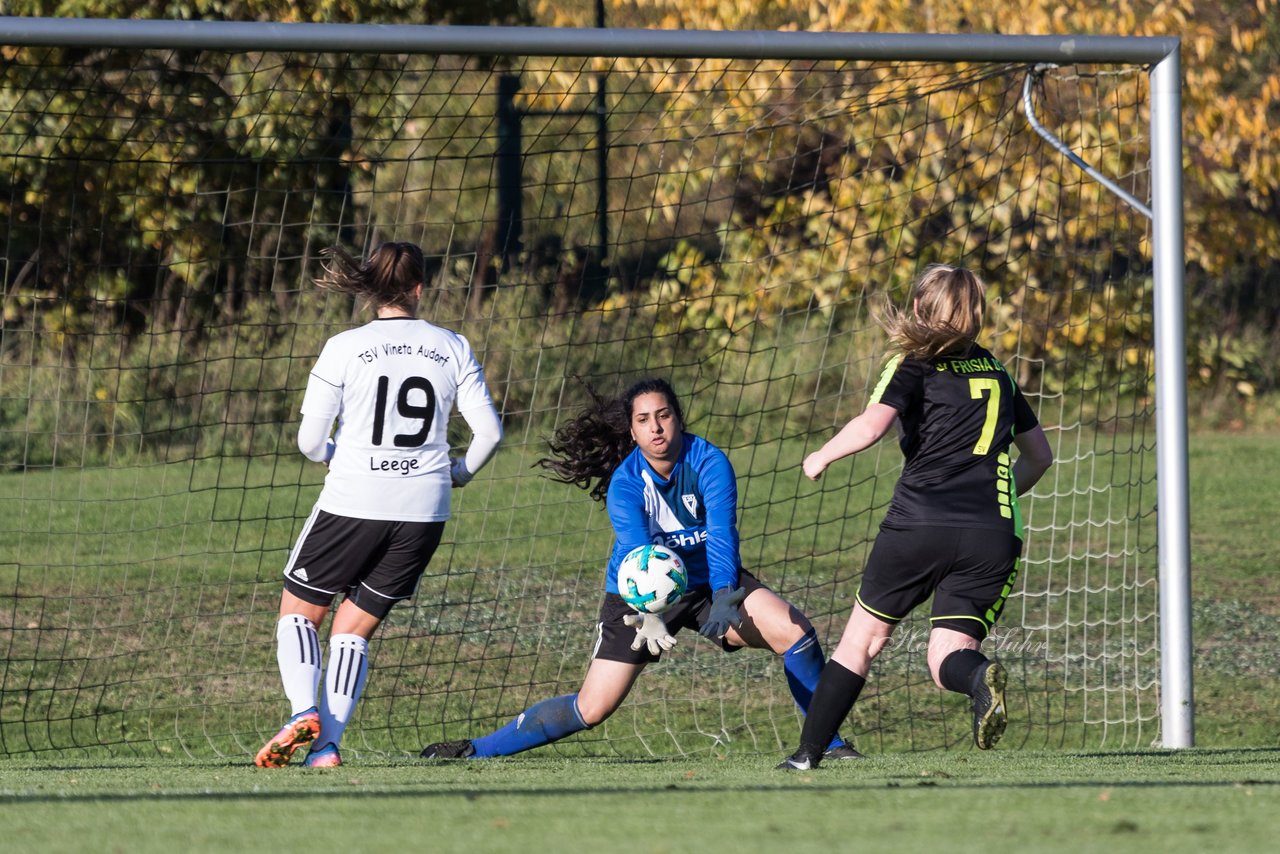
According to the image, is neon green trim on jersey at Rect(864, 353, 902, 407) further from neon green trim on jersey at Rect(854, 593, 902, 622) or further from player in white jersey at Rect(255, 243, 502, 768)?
player in white jersey at Rect(255, 243, 502, 768)

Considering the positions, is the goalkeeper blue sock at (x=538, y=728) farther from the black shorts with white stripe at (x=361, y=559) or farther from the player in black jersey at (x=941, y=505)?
the player in black jersey at (x=941, y=505)

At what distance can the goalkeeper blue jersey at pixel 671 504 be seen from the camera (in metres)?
5.50

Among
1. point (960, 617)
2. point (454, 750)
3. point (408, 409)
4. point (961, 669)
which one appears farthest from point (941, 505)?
point (454, 750)

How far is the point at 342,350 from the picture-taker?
5.25 meters

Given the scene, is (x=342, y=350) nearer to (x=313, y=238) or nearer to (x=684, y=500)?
(x=684, y=500)

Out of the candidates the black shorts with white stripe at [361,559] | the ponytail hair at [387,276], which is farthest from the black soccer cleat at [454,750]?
the ponytail hair at [387,276]

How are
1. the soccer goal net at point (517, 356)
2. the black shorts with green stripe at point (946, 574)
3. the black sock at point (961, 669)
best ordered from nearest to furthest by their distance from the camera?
the black sock at point (961, 669), the black shorts with green stripe at point (946, 574), the soccer goal net at point (517, 356)

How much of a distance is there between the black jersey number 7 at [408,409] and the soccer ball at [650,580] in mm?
794

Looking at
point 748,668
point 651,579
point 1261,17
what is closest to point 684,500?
point 651,579

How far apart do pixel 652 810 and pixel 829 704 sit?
1.24m

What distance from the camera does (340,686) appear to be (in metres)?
5.27

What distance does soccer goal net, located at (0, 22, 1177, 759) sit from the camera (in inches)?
295

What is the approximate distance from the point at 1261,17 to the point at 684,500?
64.8 ft

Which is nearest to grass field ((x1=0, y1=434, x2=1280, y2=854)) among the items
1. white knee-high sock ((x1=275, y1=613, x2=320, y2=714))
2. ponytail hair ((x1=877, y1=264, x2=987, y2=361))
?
Answer: white knee-high sock ((x1=275, y1=613, x2=320, y2=714))
